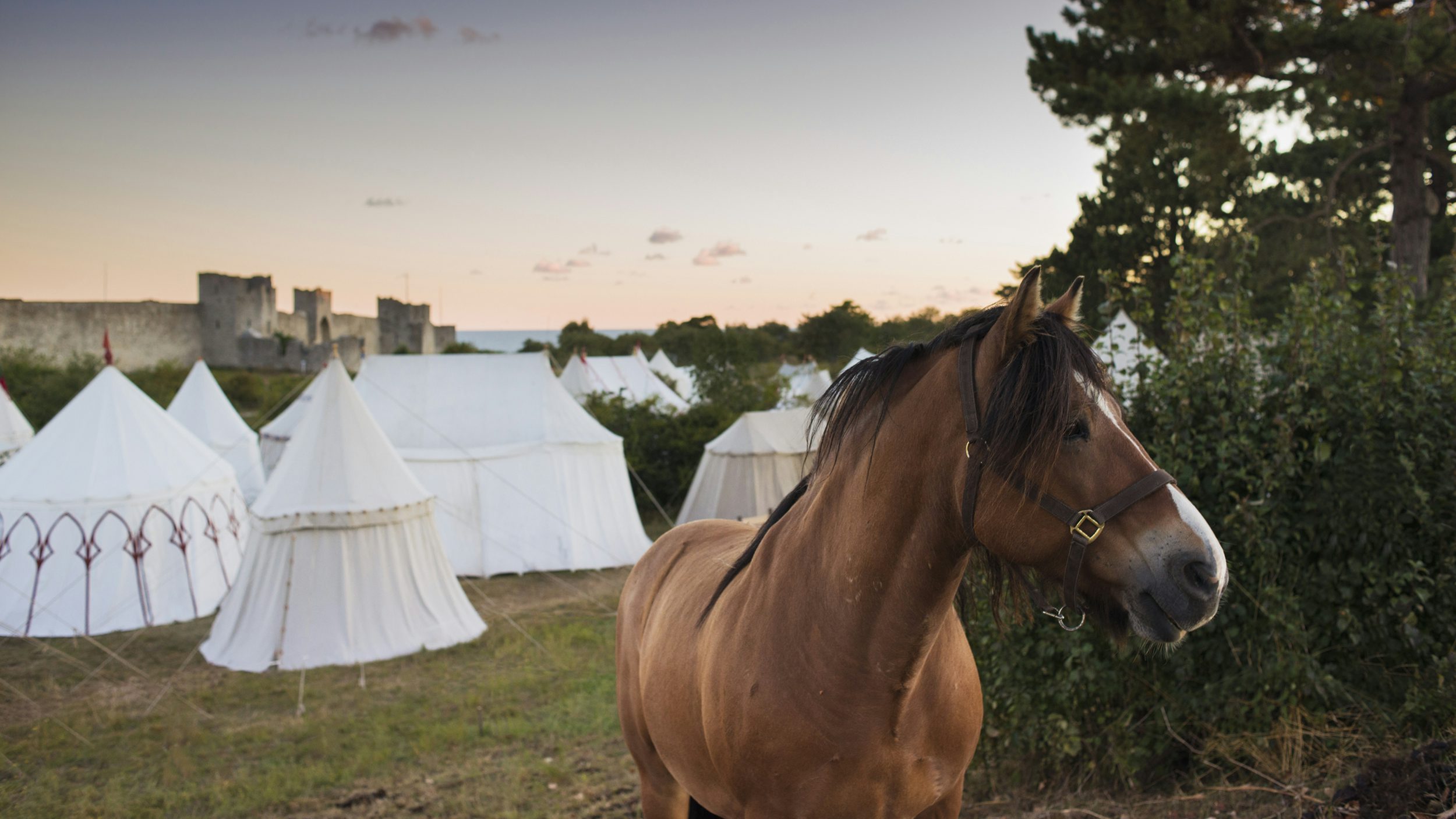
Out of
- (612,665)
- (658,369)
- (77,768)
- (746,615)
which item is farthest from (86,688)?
(658,369)

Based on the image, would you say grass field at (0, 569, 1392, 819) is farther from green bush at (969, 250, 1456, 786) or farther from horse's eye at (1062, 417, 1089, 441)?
horse's eye at (1062, 417, 1089, 441)

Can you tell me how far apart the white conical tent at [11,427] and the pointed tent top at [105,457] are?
2850mm

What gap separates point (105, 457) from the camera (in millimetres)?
9141

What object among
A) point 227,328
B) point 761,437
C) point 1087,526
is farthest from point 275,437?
point 227,328

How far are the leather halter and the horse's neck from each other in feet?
0.14

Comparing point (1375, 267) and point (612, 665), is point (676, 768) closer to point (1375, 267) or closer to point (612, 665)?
point (1375, 267)

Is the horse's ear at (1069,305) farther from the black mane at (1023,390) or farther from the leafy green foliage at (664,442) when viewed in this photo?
the leafy green foliage at (664,442)

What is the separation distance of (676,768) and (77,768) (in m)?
5.65

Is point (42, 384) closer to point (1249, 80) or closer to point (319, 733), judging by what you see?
point (319, 733)

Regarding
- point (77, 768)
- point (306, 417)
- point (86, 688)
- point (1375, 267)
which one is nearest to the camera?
point (1375, 267)

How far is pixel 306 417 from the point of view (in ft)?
27.5

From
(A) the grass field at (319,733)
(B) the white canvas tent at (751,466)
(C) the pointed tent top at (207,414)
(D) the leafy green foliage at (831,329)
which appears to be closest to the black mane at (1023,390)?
(A) the grass field at (319,733)

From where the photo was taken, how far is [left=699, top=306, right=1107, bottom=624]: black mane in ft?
4.17

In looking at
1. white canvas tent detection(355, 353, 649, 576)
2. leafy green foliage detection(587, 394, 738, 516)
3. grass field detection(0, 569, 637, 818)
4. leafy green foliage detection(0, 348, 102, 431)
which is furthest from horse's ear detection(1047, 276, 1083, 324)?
leafy green foliage detection(0, 348, 102, 431)
